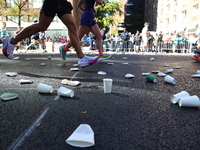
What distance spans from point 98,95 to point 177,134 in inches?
50.3

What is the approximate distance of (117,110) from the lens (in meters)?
2.08

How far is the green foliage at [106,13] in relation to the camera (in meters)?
40.6

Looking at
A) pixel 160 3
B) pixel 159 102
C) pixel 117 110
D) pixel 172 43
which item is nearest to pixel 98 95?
pixel 117 110

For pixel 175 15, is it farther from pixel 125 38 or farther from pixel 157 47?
pixel 125 38

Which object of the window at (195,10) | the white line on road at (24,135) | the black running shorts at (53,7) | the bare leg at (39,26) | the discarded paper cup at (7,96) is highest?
the window at (195,10)

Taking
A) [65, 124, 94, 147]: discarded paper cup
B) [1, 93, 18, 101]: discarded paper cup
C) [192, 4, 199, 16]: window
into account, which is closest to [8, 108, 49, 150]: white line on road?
[65, 124, 94, 147]: discarded paper cup

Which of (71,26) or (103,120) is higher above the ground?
(71,26)

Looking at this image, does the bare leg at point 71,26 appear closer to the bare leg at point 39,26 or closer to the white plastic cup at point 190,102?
the bare leg at point 39,26

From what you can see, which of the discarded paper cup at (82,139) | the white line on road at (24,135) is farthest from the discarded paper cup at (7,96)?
the discarded paper cup at (82,139)

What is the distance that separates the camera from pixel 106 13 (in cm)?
4194

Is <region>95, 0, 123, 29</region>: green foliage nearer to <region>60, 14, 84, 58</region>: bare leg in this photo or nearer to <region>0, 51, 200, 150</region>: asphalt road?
<region>60, 14, 84, 58</region>: bare leg

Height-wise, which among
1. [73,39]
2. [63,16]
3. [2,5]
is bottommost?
[73,39]

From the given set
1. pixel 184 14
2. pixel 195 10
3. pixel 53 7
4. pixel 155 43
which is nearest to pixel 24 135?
pixel 53 7

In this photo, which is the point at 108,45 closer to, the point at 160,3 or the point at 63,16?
the point at 63,16
